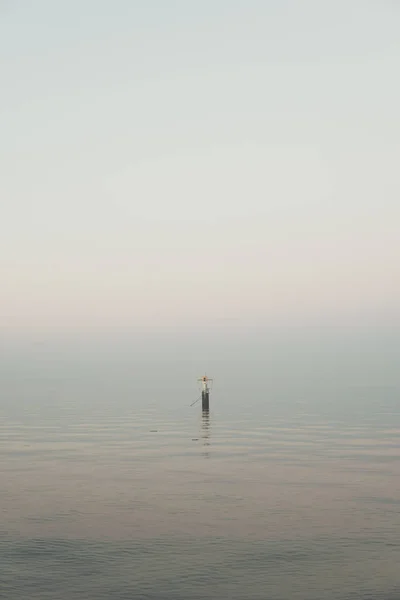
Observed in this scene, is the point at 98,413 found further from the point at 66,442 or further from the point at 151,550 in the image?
the point at 151,550

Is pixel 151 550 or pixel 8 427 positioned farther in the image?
pixel 8 427

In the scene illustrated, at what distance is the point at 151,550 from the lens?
47094 mm

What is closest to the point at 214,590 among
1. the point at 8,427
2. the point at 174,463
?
the point at 174,463

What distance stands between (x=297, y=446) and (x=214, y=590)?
61161 millimetres

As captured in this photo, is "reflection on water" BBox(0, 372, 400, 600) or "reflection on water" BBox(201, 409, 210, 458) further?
"reflection on water" BBox(201, 409, 210, 458)

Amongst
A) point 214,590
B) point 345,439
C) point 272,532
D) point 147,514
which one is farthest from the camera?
point 345,439

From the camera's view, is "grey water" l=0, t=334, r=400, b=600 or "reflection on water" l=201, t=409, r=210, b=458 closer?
"grey water" l=0, t=334, r=400, b=600

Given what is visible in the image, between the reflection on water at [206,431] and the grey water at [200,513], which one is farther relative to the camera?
the reflection on water at [206,431]

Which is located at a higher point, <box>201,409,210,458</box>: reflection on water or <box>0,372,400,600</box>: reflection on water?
<box>201,409,210,458</box>: reflection on water

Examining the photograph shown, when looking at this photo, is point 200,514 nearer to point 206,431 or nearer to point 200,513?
point 200,513

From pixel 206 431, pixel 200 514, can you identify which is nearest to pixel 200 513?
pixel 200 514

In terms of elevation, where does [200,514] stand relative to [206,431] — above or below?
below

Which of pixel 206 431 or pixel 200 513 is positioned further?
pixel 206 431

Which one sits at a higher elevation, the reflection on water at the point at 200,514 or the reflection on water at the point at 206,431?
the reflection on water at the point at 206,431
